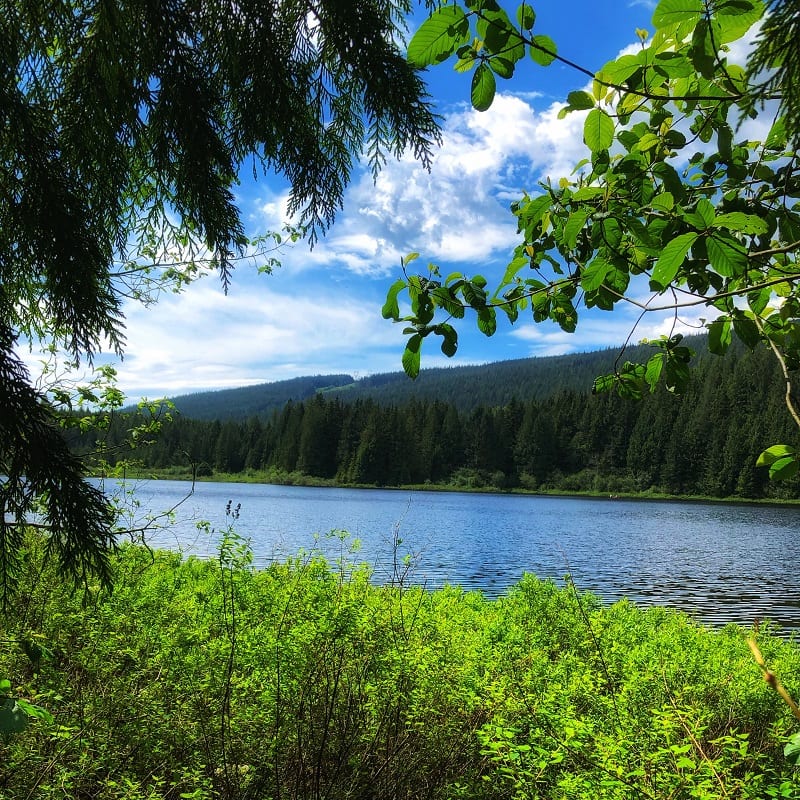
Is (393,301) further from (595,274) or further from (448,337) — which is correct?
(595,274)

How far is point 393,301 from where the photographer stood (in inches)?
58.9

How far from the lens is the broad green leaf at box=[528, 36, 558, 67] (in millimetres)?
1129

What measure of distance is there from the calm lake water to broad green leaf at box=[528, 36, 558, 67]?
5875 mm

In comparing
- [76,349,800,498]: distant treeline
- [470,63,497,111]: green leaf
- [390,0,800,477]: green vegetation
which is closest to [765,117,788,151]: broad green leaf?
[390,0,800,477]: green vegetation

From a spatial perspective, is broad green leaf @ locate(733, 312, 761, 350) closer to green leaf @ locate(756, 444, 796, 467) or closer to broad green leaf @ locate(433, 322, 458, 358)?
green leaf @ locate(756, 444, 796, 467)

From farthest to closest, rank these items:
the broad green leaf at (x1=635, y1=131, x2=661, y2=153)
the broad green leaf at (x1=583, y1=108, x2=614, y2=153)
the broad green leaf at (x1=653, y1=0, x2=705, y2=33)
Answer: the broad green leaf at (x1=635, y1=131, x2=661, y2=153), the broad green leaf at (x1=583, y1=108, x2=614, y2=153), the broad green leaf at (x1=653, y1=0, x2=705, y2=33)

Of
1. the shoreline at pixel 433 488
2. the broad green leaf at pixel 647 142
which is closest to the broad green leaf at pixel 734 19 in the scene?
the broad green leaf at pixel 647 142

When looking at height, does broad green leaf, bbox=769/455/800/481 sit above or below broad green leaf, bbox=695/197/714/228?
below

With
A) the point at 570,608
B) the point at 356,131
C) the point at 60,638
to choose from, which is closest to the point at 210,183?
the point at 356,131

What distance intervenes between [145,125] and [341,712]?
3528 millimetres

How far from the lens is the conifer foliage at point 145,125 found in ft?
6.57

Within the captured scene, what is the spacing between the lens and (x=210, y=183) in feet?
8.18

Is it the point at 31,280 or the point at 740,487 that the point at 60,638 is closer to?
the point at 31,280

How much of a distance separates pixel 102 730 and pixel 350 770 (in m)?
1.53
